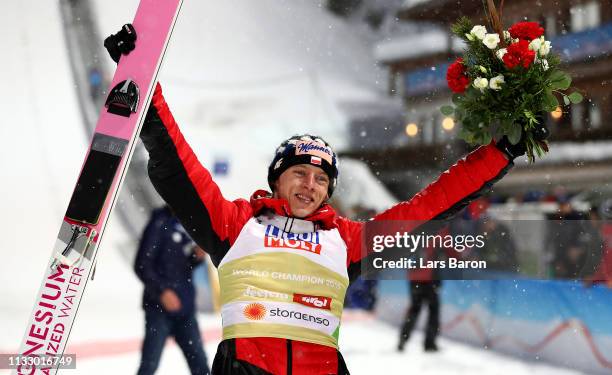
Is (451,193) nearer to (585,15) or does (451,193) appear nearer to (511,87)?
(511,87)

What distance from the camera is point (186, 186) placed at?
2.21 meters

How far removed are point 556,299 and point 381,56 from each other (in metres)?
2.88

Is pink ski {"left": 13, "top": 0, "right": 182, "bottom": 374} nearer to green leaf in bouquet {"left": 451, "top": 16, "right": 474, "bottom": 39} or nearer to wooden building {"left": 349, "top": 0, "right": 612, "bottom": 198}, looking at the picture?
green leaf in bouquet {"left": 451, "top": 16, "right": 474, "bottom": 39}

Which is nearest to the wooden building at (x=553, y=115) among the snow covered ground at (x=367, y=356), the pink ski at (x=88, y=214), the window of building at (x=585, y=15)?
the window of building at (x=585, y=15)

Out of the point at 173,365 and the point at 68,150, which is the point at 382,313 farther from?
the point at 68,150

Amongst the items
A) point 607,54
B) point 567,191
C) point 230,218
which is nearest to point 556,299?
point 567,191

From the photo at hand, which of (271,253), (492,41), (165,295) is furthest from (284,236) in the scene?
(165,295)

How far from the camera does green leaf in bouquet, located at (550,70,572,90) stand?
231 centimetres

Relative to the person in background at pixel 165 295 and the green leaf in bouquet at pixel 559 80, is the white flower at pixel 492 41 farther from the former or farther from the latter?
the person in background at pixel 165 295

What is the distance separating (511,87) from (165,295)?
2090 mm

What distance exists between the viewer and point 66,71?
22.3ft

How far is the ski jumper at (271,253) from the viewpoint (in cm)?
208

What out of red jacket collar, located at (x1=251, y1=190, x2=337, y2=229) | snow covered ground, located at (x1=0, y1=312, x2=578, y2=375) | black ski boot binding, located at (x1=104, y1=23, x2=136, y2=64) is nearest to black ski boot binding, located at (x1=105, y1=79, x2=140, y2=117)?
black ski boot binding, located at (x1=104, y1=23, x2=136, y2=64)

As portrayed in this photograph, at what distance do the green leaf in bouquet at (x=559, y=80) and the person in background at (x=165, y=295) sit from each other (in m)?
2.18
